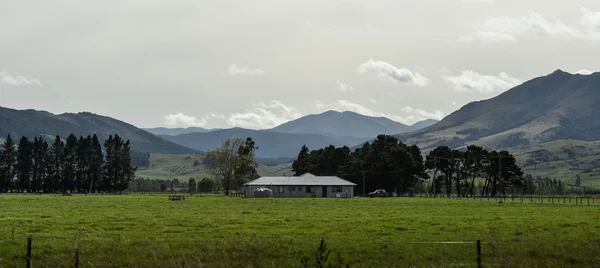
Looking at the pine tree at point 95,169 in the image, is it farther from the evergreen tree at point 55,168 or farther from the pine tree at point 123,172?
the evergreen tree at point 55,168

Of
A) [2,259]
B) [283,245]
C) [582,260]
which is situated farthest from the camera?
[283,245]

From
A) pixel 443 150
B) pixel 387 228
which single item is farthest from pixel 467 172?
pixel 387 228

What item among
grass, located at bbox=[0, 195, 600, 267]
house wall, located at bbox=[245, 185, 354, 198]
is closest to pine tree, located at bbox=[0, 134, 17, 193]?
house wall, located at bbox=[245, 185, 354, 198]

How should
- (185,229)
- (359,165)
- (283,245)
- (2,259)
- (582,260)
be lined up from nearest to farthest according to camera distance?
(582,260) < (2,259) < (283,245) < (185,229) < (359,165)

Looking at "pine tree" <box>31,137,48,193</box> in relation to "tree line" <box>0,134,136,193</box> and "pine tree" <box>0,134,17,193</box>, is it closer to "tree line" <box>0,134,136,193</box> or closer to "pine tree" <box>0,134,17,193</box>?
"tree line" <box>0,134,136,193</box>

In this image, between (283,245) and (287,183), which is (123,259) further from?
(287,183)

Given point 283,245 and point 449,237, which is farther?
point 449,237

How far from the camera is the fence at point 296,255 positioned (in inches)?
856

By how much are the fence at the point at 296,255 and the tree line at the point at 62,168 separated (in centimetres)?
16310

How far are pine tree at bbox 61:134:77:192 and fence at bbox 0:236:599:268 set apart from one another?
162m

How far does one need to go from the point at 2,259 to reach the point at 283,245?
11.3 meters

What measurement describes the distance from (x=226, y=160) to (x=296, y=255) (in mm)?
142074

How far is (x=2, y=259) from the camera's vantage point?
24.7m

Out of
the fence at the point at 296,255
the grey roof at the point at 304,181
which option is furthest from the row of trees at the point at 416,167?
the fence at the point at 296,255
